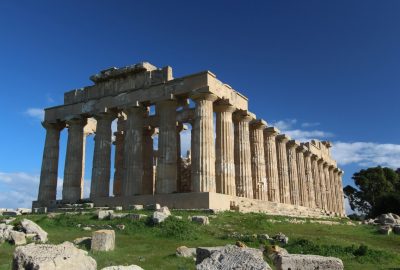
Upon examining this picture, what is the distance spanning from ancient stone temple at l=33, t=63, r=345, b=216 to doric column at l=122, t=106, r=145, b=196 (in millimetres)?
79

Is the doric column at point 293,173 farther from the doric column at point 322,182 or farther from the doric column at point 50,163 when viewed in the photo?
the doric column at point 50,163

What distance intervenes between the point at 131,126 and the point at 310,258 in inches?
1044

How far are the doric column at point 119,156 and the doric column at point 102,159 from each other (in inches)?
177

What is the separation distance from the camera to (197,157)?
1229 inches

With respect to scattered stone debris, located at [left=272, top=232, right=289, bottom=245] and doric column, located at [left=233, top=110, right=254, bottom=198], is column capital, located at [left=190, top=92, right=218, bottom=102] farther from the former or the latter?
scattered stone debris, located at [left=272, top=232, right=289, bottom=245]

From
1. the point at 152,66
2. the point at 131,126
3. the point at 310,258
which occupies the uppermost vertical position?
the point at 152,66

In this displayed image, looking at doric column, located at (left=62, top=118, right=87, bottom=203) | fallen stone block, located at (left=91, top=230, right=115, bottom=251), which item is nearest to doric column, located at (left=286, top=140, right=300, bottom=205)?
doric column, located at (left=62, top=118, right=87, bottom=203)

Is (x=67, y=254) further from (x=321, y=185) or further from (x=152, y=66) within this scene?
(x=321, y=185)

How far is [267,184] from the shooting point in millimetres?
40875

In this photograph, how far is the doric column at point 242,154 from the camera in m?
35.9

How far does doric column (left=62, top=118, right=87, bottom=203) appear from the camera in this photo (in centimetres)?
3797

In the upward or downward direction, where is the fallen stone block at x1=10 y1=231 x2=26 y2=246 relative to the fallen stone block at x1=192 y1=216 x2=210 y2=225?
downward

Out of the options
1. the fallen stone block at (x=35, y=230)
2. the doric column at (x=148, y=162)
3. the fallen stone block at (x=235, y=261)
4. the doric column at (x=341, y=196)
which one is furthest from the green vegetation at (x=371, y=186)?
the fallen stone block at (x=235, y=261)

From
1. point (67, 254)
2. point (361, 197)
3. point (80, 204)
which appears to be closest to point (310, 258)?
point (67, 254)
